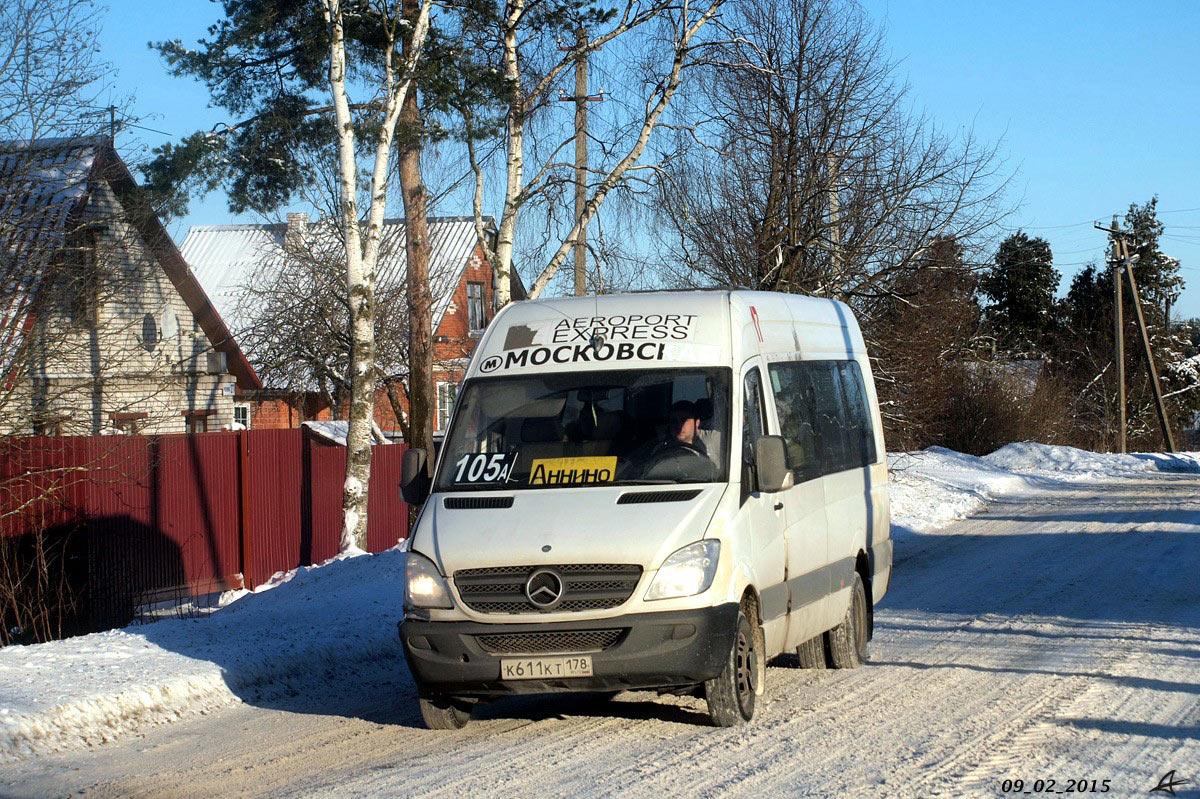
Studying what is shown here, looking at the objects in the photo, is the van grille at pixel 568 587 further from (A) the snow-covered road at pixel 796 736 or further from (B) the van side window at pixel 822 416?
(B) the van side window at pixel 822 416

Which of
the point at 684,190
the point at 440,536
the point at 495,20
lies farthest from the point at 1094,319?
the point at 440,536

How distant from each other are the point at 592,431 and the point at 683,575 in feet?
4.17

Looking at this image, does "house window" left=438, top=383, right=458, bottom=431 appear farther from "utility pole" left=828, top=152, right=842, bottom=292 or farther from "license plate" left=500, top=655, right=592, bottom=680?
"license plate" left=500, top=655, right=592, bottom=680

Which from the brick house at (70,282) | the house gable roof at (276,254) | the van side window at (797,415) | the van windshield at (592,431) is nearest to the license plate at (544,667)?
the van windshield at (592,431)

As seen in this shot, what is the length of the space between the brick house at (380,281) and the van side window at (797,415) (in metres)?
25.4

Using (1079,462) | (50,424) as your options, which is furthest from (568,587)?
(1079,462)

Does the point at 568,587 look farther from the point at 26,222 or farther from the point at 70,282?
the point at 70,282

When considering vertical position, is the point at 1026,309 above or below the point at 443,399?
above

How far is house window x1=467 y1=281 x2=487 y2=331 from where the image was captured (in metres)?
44.5

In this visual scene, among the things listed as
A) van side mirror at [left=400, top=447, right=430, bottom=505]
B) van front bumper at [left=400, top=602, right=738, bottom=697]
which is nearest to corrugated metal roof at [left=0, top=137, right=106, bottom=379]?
van side mirror at [left=400, top=447, right=430, bottom=505]

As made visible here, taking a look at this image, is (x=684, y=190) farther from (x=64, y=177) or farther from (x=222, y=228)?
(x=222, y=228)

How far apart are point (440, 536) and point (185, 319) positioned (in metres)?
20.3

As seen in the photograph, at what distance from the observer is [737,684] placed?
7.36 m

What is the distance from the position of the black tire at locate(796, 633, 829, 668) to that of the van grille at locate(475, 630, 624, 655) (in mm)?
2879
